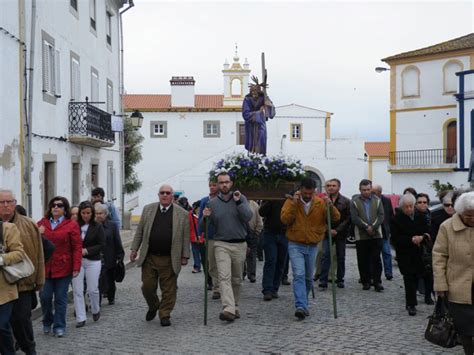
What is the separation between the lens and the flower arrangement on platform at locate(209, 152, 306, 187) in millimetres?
10047

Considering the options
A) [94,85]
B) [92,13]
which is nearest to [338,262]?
[94,85]

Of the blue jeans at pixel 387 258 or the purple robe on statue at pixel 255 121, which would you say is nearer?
the blue jeans at pixel 387 258

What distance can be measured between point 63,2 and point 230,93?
38078 mm

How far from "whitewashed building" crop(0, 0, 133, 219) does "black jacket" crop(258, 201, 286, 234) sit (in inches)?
249

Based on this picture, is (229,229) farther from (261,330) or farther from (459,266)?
(459,266)

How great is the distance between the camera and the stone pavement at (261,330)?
7.38 metres

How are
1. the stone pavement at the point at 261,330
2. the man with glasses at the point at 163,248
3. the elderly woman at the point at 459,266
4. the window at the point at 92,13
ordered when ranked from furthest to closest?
the window at the point at 92,13, the man with glasses at the point at 163,248, the stone pavement at the point at 261,330, the elderly woman at the point at 459,266

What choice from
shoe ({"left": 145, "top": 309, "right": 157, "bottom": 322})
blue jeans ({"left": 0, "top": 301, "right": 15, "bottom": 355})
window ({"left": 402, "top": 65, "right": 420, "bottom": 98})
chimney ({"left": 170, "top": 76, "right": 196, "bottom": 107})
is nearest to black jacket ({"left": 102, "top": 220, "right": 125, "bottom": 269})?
shoe ({"left": 145, "top": 309, "right": 157, "bottom": 322})

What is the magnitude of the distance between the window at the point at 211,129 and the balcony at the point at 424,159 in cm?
1635

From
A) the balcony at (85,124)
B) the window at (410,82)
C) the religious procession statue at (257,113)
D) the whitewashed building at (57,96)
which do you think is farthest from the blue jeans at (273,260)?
the window at (410,82)

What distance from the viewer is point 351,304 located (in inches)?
394

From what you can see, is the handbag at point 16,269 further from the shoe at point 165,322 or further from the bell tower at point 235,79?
the bell tower at point 235,79

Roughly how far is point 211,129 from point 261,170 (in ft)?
142

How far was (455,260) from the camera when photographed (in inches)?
234
